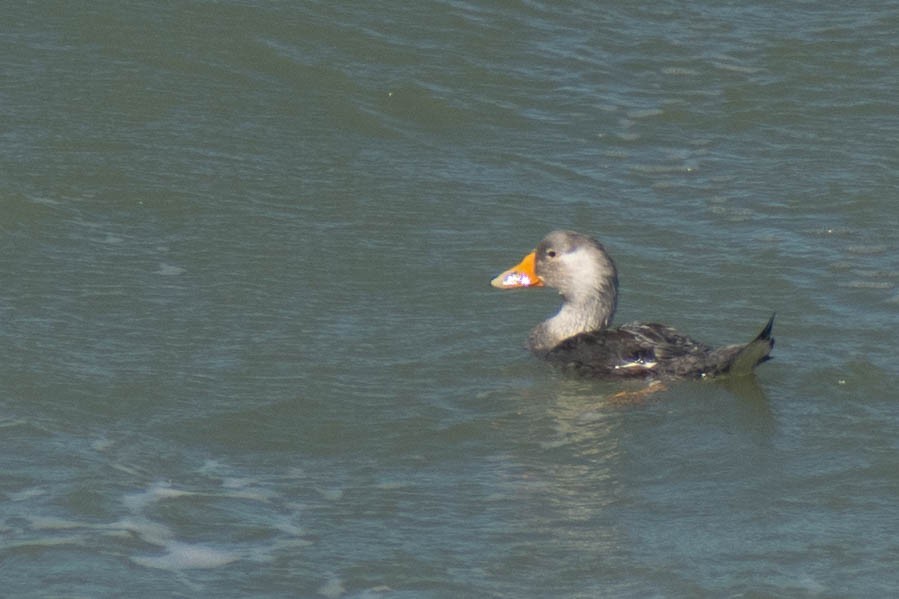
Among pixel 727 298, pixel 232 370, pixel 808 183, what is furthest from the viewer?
pixel 808 183

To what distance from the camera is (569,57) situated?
52.2ft

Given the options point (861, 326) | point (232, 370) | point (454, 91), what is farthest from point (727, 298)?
point (454, 91)

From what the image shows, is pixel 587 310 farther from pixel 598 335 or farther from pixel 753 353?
pixel 753 353

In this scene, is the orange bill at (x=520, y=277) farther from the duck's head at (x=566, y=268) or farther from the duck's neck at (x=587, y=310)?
the duck's neck at (x=587, y=310)

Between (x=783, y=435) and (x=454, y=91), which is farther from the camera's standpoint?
(x=454, y=91)

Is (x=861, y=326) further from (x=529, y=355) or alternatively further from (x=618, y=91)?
(x=618, y=91)

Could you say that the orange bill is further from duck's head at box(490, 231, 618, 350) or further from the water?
the water

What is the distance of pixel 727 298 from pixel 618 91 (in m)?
4.39

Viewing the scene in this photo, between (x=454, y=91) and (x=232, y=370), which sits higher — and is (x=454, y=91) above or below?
above

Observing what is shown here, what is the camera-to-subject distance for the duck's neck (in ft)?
36.0

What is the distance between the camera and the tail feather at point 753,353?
31.5 ft

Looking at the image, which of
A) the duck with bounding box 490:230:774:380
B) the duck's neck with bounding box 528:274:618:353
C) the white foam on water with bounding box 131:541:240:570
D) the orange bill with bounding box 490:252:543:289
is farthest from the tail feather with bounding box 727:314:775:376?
the white foam on water with bounding box 131:541:240:570

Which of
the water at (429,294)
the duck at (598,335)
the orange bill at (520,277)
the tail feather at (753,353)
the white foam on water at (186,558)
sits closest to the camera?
the white foam on water at (186,558)

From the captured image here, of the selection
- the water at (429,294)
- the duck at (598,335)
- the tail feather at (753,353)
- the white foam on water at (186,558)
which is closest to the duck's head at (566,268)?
the duck at (598,335)
